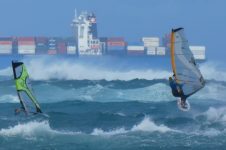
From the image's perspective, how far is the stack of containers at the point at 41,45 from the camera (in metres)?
143

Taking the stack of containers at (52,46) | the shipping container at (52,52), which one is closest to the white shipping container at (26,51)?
the stack of containers at (52,46)

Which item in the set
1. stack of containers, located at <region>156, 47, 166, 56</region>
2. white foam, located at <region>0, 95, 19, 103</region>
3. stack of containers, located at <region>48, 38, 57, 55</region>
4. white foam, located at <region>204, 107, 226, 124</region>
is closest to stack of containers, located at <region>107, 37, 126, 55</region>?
stack of containers, located at <region>156, 47, 166, 56</region>

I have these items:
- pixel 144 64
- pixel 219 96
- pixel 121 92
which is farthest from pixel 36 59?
pixel 219 96

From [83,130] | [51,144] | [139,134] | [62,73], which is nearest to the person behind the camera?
[51,144]

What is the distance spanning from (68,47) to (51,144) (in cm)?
12705

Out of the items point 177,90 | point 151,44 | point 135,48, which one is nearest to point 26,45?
point 135,48

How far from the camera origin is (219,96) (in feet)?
189

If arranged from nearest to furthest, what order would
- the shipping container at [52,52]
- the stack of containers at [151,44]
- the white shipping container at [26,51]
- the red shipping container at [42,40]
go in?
1. the white shipping container at [26,51]
2. the shipping container at [52,52]
3. the red shipping container at [42,40]
4. the stack of containers at [151,44]

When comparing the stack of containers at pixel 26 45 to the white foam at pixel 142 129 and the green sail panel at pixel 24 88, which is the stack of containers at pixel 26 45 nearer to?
the white foam at pixel 142 129

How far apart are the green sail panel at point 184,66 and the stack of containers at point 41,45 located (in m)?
122

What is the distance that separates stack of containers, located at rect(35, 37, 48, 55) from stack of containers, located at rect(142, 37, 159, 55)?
2617 centimetres

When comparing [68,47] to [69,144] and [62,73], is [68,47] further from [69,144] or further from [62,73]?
A: [69,144]

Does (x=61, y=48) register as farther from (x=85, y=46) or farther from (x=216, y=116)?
(x=216, y=116)

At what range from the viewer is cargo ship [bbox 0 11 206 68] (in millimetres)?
144625
